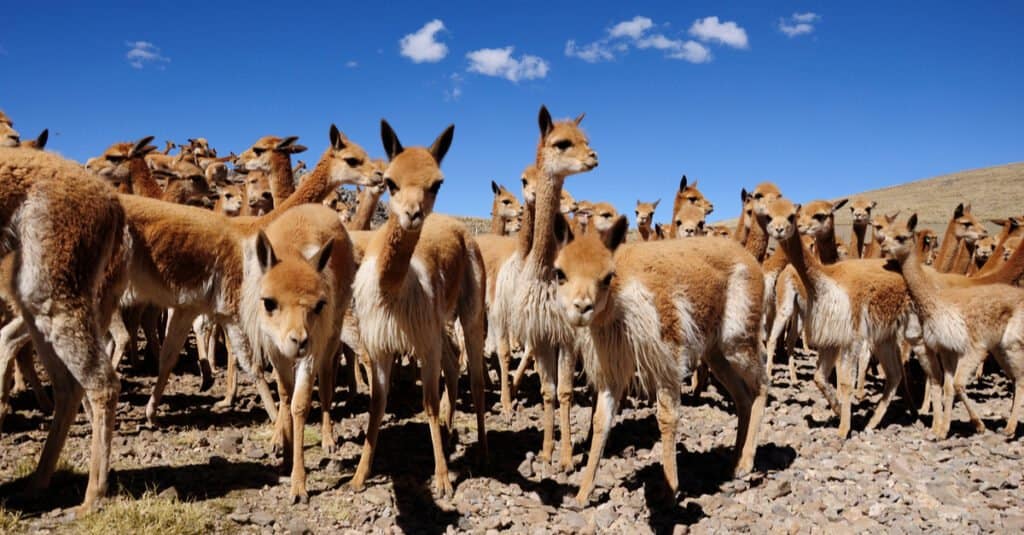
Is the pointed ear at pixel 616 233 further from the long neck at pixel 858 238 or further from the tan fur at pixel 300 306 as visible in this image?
the long neck at pixel 858 238

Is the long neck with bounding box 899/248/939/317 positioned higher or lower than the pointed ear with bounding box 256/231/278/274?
lower

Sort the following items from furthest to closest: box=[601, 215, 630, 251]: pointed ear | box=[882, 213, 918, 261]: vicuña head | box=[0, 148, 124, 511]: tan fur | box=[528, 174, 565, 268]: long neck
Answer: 1. box=[882, 213, 918, 261]: vicuña head
2. box=[528, 174, 565, 268]: long neck
3. box=[601, 215, 630, 251]: pointed ear
4. box=[0, 148, 124, 511]: tan fur

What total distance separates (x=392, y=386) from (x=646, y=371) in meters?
4.49

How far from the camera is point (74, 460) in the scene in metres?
5.42

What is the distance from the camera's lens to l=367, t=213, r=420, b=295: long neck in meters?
5.06

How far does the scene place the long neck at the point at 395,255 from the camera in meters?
5.06

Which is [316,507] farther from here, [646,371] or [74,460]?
[646,371]

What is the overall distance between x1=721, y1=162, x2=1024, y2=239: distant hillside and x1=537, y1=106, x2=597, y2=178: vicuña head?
38.3 metres

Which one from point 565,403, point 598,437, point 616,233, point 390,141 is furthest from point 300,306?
point 565,403

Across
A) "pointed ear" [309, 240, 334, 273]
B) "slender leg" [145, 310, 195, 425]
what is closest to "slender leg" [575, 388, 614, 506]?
"pointed ear" [309, 240, 334, 273]

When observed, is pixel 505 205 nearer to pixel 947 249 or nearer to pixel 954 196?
pixel 947 249

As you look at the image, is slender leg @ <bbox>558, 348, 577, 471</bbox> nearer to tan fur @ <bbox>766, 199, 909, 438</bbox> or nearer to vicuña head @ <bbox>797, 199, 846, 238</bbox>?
tan fur @ <bbox>766, 199, 909, 438</bbox>

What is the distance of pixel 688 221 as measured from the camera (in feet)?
37.5

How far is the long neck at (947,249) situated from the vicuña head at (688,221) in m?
5.04
